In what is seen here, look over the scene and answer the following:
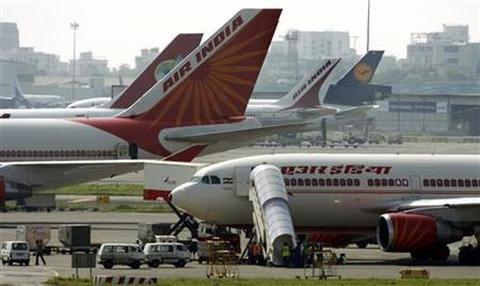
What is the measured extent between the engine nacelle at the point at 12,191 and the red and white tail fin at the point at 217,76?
829 centimetres

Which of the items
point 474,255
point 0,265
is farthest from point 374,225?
point 0,265

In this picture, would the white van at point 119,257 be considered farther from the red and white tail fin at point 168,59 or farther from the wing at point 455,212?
the red and white tail fin at point 168,59

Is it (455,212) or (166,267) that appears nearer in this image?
(166,267)

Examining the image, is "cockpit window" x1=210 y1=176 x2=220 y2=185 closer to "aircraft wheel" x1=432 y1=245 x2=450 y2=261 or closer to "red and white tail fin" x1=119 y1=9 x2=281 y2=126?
"aircraft wheel" x1=432 y1=245 x2=450 y2=261

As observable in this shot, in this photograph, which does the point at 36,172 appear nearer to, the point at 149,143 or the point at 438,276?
the point at 149,143

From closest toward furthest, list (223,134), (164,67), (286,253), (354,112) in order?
(286,253)
(223,134)
(164,67)
(354,112)

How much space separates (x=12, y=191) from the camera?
7969 cm

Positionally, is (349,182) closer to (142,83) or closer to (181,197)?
(181,197)

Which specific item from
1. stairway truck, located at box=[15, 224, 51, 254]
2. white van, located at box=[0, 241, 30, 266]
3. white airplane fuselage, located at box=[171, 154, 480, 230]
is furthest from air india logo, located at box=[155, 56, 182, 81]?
white van, located at box=[0, 241, 30, 266]

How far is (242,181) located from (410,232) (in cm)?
735

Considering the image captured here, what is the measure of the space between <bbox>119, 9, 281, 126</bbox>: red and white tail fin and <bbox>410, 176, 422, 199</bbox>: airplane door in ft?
69.3

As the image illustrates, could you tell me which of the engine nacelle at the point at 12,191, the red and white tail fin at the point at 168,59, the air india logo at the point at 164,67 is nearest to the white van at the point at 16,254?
the engine nacelle at the point at 12,191

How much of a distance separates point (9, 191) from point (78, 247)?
576 inches

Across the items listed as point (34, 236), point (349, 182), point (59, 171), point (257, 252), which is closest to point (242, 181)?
point (349, 182)
